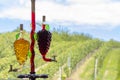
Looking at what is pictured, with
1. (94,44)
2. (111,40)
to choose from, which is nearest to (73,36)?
(111,40)

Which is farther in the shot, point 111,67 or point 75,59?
point 111,67

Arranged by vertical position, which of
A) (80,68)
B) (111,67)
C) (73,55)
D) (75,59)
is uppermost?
(73,55)

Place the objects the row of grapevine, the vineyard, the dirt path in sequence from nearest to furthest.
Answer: the row of grapevine < the vineyard < the dirt path

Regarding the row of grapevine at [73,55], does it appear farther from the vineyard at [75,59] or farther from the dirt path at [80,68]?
the dirt path at [80,68]

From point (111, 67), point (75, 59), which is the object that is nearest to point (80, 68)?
point (75, 59)

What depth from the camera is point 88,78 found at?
1887 inches

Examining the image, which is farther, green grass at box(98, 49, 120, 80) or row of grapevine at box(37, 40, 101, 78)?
green grass at box(98, 49, 120, 80)

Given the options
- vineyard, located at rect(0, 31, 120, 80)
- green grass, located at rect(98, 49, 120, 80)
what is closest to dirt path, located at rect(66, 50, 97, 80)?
vineyard, located at rect(0, 31, 120, 80)

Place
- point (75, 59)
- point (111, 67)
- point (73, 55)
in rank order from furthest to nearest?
1. point (111, 67)
2. point (73, 55)
3. point (75, 59)

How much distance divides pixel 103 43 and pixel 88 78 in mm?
20559

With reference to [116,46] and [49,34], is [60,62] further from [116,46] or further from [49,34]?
[49,34]

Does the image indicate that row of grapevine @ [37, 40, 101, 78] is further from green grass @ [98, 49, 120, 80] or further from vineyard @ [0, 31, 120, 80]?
green grass @ [98, 49, 120, 80]

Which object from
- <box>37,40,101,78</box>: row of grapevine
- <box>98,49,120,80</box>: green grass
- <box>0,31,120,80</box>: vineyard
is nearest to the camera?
<box>37,40,101,78</box>: row of grapevine

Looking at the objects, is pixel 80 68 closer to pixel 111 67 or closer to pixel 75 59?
pixel 75 59
